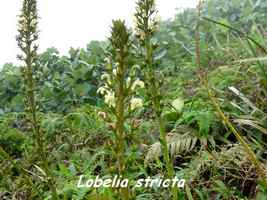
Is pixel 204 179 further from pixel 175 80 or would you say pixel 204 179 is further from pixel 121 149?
pixel 175 80

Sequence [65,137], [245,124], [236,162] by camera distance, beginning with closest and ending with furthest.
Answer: [236,162]
[245,124]
[65,137]

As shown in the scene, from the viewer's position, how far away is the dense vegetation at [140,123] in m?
1.62

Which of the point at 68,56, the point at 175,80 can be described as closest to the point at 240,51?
the point at 175,80

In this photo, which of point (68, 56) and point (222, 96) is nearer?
point (222, 96)

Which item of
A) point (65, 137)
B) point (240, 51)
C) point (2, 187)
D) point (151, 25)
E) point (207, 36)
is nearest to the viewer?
point (151, 25)

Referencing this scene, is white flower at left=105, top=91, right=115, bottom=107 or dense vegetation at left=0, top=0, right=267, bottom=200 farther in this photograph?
dense vegetation at left=0, top=0, right=267, bottom=200

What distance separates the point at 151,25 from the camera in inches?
77.2

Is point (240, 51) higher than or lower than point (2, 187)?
higher

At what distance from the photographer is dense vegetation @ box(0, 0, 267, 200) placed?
5.32 ft

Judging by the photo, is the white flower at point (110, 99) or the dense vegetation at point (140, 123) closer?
the white flower at point (110, 99)

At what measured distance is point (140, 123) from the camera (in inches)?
87.8

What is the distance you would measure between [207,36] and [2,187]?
302 centimetres

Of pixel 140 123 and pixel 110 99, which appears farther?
pixel 140 123

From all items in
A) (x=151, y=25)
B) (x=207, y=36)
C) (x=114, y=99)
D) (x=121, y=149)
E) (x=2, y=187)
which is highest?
(x=207, y=36)
